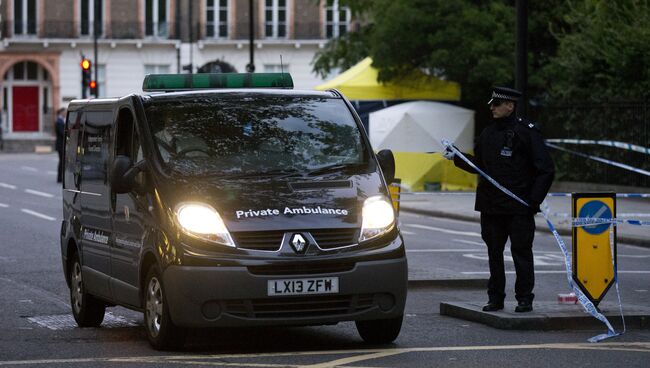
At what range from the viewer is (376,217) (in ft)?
33.6

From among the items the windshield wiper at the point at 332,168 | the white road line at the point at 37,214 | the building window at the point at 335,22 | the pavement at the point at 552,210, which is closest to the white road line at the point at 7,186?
the white road line at the point at 37,214

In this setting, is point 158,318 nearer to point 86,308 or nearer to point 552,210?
point 86,308

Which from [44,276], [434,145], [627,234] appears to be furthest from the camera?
[434,145]

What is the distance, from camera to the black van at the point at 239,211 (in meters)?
9.87

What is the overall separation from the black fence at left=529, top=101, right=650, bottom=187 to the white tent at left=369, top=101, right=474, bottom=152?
2087mm

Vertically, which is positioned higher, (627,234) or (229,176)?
(229,176)

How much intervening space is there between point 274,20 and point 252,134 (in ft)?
210

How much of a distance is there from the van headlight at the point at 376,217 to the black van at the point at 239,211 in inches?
0.4

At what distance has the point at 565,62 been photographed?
33.1 m

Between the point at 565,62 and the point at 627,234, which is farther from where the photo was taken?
the point at 565,62

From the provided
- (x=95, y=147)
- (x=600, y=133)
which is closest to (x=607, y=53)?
(x=600, y=133)

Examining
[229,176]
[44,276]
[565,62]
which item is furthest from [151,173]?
[565,62]

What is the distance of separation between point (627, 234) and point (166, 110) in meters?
13.6

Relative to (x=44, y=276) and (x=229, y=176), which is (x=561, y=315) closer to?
(x=229, y=176)
